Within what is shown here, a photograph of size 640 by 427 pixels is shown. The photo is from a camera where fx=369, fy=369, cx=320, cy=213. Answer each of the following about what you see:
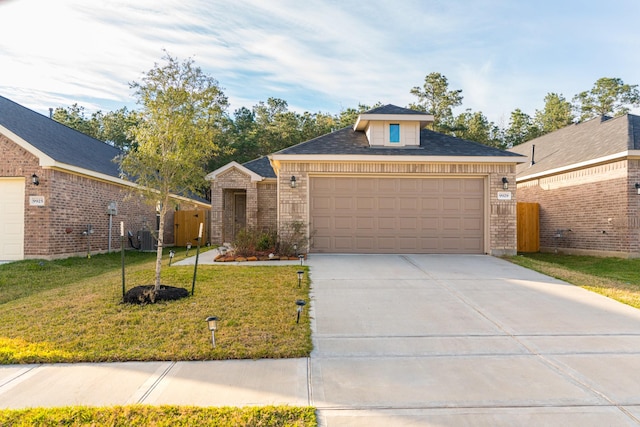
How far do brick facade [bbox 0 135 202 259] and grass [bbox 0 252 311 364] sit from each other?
9.79 ft

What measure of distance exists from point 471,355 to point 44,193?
11855 millimetres

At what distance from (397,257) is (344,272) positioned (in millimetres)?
2736

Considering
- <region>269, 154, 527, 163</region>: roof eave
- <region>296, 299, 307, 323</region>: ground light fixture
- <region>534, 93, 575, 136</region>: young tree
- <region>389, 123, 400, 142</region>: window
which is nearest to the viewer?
<region>296, 299, 307, 323</region>: ground light fixture

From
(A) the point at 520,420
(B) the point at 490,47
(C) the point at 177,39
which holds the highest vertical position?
(B) the point at 490,47

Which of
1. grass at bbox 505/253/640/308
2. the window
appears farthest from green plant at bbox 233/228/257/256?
grass at bbox 505/253/640/308

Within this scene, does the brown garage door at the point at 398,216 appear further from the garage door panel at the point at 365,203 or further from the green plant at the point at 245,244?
the green plant at the point at 245,244

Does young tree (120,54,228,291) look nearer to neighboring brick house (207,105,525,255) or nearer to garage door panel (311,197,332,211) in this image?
neighboring brick house (207,105,525,255)

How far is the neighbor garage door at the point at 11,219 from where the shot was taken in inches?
423

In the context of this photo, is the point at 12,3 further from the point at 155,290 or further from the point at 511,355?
the point at 511,355

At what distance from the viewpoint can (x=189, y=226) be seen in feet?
61.0

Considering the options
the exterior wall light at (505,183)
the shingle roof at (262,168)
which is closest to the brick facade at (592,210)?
the exterior wall light at (505,183)

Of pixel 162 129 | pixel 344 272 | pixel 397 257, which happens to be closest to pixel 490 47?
pixel 397 257

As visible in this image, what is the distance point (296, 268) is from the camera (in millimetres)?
8641

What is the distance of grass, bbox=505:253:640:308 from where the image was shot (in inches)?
262
